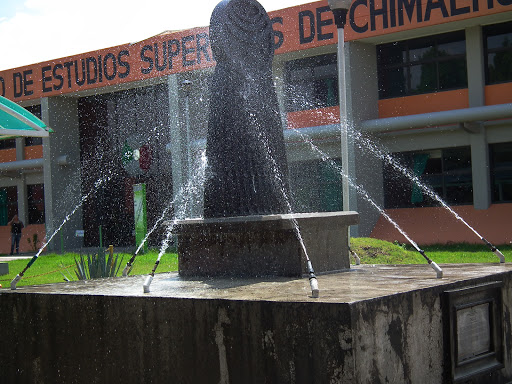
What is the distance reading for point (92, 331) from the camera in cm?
540

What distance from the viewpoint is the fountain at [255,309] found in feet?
14.3

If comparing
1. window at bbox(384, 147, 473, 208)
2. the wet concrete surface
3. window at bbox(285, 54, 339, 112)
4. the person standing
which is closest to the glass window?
the person standing

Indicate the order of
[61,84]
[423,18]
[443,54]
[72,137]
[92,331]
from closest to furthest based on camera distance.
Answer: [92,331] → [423,18] → [443,54] → [61,84] → [72,137]

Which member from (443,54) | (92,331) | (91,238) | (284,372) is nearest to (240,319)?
(284,372)

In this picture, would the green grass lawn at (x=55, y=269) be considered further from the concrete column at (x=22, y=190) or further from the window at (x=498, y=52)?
the concrete column at (x=22, y=190)

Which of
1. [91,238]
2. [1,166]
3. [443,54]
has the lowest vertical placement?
[91,238]

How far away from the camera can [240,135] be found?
6906mm

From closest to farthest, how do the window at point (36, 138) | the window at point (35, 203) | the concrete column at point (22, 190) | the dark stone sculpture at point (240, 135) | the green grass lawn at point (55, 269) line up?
the dark stone sculpture at point (240, 135), the green grass lawn at point (55, 269), the window at point (36, 138), the concrete column at point (22, 190), the window at point (35, 203)

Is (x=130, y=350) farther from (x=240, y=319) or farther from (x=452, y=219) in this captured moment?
(x=452, y=219)

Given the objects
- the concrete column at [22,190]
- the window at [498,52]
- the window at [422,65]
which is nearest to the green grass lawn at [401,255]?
the window at [498,52]

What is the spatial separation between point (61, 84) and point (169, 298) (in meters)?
24.4

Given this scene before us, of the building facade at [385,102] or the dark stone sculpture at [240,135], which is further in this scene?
the building facade at [385,102]

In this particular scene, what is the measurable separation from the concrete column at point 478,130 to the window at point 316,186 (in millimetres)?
3965

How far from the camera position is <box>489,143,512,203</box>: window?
1969 centimetres
